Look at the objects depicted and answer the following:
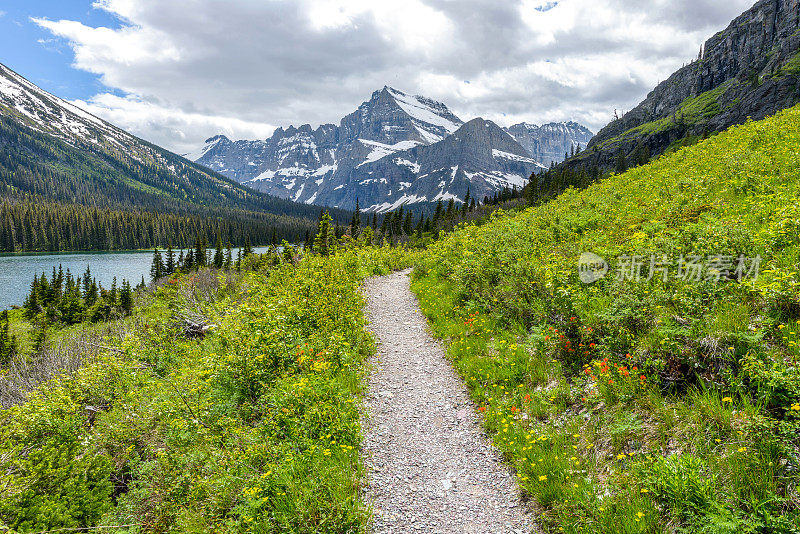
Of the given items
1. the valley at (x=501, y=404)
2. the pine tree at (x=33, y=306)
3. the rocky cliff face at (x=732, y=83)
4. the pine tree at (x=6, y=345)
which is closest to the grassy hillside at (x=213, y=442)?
the valley at (x=501, y=404)

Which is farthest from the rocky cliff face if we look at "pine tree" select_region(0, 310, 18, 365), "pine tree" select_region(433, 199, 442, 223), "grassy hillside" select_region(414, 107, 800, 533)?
"pine tree" select_region(0, 310, 18, 365)

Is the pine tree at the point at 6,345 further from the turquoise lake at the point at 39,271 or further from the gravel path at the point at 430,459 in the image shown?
the gravel path at the point at 430,459

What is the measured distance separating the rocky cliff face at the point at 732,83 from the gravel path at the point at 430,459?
14504cm

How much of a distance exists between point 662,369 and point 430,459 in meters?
4.09

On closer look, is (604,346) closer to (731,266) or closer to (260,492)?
(731,266)

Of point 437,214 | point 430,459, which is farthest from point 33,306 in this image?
point 437,214

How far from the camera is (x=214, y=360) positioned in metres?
8.36

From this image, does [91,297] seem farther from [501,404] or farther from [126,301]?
[501,404]

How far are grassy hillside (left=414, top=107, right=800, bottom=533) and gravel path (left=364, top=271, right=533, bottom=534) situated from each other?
1.43ft

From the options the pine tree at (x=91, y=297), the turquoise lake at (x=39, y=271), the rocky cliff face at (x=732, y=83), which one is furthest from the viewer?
the rocky cliff face at (x=732, y=83)

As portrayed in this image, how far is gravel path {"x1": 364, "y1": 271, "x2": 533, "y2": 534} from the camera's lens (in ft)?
16.5

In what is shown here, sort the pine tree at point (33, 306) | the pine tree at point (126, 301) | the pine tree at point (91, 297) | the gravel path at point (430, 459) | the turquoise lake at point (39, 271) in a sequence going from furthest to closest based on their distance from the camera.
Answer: the turquoise lake at point (39, 271) < the pine tree at point (91, 297) < the pine tree at point (126, 301) < the pine tree at point (33, 306) < the gravel path at point (430, 459)

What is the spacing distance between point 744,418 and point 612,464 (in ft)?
5.38

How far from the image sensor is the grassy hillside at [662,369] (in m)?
3.79
